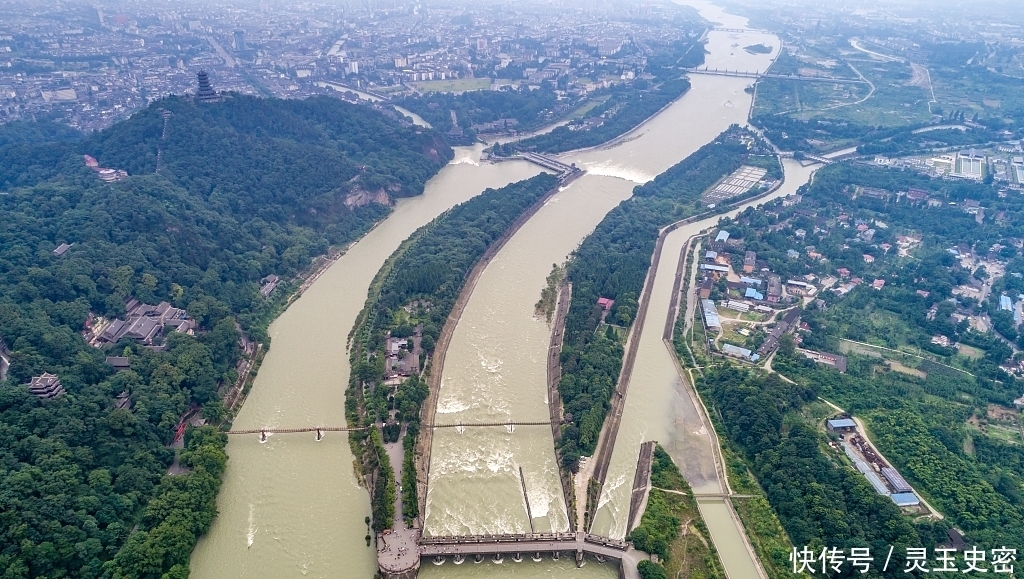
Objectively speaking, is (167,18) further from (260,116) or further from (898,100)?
(898,100)

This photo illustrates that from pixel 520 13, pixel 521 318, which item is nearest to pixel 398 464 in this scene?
pixel 521 318

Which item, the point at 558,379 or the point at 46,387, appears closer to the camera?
the point at 46,387

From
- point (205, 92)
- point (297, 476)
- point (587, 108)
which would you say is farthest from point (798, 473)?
→ point (587, 108)

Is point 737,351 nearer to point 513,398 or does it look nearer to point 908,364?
point 908,364

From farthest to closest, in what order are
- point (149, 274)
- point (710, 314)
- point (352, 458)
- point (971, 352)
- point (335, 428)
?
1. point (710, 314)
2. point (149, 274)
3. point (971, 352)
4. point (335, 428)
5. point (352, 458)

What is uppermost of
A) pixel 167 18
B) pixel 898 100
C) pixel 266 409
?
pixel 167 18

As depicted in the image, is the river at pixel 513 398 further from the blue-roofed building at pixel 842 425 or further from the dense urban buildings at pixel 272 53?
the dense urban buildings at pixel 272 53
